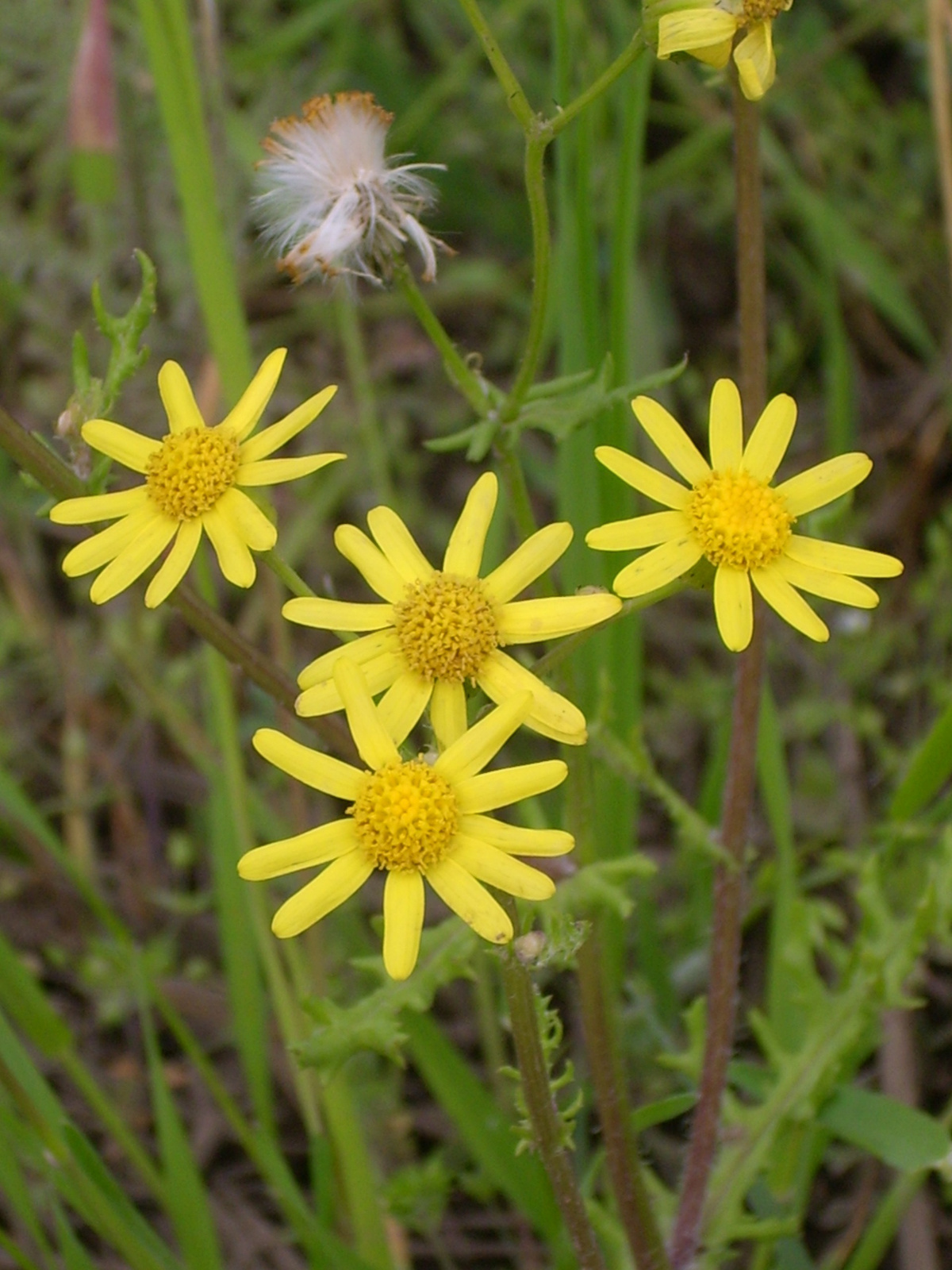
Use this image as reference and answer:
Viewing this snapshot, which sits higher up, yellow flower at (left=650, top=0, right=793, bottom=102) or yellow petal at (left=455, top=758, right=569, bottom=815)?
yellow flower at (left=650, top=0, right=793, bottom=102)

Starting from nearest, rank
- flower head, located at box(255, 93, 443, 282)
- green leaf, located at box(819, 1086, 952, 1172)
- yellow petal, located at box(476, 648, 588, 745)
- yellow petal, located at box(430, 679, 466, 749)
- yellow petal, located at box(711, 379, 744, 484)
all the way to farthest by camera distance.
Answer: yellow petal, located at box(476, 648, 588, 745)
yellow petal, located at box(430, 679, 466, 749)
yellow petal, located at box(711, 379, 744, 484)
flower head, located at box(255, 93, 443, 282)
green leaf, located at box(819, 1086, 952, 1172)

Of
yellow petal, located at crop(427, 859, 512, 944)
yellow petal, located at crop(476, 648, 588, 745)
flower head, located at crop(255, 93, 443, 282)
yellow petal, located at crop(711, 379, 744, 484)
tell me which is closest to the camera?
yellow petal, located at crop(427, 859, 512, 944)

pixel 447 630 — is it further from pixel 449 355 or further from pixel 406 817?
pixel 449 355

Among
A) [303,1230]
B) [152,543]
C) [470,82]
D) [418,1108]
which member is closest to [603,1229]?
[303,1230]

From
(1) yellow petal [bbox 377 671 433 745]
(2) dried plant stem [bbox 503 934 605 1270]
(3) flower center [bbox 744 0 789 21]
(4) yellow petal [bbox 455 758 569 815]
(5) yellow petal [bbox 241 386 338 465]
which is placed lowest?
(2) dried plant stem [bbox 503 934 605 1270]

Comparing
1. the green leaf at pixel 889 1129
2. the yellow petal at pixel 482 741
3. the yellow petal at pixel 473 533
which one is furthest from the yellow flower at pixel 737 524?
the green leaf at pixel 889 1129

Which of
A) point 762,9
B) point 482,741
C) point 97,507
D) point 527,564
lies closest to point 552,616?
point 527,564

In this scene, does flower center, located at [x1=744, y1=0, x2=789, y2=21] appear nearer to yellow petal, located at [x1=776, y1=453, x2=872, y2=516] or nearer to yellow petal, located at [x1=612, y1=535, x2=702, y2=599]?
yellow petal, located at [x1=776, y1=453, x2=872, y2=516]

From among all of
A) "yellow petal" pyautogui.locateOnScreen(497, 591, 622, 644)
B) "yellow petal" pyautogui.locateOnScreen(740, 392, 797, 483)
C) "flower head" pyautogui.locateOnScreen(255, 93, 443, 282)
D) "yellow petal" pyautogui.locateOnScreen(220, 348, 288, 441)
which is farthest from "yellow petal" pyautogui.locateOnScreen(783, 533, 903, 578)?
"yellow petal" pyautogui.locateOnScreen(220, 348, 288, 441)
